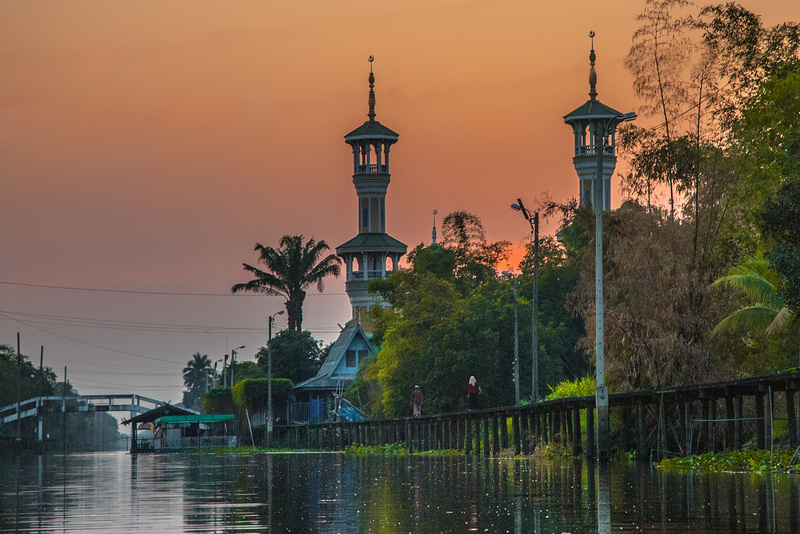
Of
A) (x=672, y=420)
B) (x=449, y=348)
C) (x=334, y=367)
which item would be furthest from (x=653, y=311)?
(x=334, y=367)

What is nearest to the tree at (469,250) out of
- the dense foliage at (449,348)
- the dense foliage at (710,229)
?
the dense foliage at (449,348)

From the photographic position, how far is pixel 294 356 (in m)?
98.6

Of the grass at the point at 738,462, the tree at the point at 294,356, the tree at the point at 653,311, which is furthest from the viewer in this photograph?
the tree at the point at 294,356

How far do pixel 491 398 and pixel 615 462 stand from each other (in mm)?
35337

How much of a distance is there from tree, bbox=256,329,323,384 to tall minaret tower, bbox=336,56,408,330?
29.5 feet

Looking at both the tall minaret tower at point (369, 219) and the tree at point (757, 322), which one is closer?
the tree at point (757, 322)

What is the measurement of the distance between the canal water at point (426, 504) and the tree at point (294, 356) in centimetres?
7415

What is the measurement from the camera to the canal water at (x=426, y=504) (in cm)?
1272

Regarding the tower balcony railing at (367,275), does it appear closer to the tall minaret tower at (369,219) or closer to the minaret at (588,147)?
the tall minaret tower at (369,219)

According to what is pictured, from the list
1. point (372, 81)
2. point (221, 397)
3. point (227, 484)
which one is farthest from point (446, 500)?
point (372, 81)

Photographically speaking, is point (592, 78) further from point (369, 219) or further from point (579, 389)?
point (579, 389)

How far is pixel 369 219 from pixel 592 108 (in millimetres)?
22498

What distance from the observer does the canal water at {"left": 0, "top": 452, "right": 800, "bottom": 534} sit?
1272 cm

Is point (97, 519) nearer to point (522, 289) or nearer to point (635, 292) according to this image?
point (635, 292)
